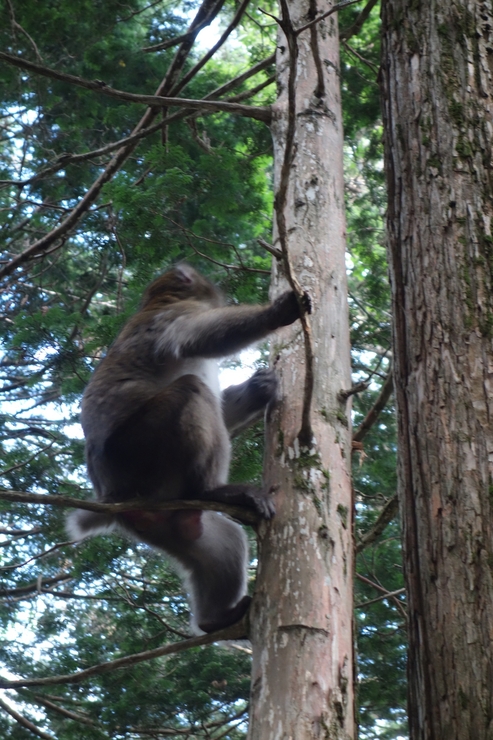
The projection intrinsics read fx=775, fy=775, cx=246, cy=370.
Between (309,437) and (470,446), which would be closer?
(470,446)

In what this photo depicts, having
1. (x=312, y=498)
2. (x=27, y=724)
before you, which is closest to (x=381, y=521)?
(x=312, y=498)

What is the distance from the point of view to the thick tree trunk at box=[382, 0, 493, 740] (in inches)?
92.1

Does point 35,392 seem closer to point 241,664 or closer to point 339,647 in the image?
point 241,664

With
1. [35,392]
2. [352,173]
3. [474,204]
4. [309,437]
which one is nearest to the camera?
[474,204]

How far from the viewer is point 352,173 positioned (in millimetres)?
14891

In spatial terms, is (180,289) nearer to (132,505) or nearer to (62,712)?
(132,505)

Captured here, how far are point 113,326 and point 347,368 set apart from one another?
3.18 meters

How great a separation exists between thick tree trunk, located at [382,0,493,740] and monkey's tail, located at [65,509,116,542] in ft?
8.70

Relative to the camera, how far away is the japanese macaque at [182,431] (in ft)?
14.8

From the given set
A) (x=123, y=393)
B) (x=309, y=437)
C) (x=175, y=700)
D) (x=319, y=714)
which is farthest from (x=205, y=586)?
(x=175, y=700)

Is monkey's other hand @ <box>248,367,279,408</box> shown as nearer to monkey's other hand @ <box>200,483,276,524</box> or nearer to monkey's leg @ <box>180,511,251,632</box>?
monkey's other hand @ <box>200,483,276,524</box>

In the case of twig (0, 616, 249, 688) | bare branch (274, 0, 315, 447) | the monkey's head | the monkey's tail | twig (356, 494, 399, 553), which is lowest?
twig (0, 616, 249, 688)

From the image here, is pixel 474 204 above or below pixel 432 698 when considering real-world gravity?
above

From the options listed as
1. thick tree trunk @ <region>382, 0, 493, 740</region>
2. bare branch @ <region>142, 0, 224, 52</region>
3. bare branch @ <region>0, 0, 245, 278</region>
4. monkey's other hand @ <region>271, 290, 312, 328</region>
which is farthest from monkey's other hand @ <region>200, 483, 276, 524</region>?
bare branch @ <region>142, 0, 224, 52</region>
